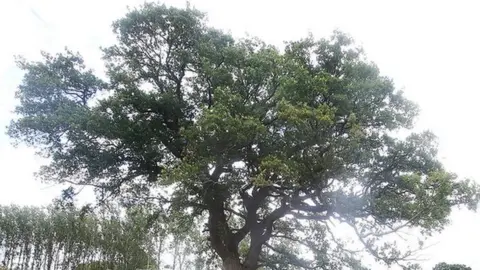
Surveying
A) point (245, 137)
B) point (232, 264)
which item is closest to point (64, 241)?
point (232, 264)

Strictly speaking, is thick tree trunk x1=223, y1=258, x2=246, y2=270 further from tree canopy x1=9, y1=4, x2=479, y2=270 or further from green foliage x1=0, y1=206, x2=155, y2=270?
green foliage x1=0, y1=206, x2=155, y2=270

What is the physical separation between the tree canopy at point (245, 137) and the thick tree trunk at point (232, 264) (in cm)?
3

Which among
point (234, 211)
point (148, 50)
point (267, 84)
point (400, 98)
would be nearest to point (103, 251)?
point (234, 211)

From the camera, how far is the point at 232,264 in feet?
41.7

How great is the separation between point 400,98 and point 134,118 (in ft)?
23.9

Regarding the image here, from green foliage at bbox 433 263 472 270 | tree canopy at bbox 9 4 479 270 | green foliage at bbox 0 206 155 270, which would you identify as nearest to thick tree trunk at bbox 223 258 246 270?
tree canopy at bbox 9 4 479 270

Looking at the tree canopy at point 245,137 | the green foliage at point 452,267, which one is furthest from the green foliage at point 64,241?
the green foliage at point 452,267

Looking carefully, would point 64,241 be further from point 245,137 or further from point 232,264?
point 245,137

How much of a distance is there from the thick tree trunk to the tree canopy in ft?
0.10

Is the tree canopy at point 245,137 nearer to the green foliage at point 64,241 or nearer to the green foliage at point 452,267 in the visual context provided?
the green foliage at point 452,267

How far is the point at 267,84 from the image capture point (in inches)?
444

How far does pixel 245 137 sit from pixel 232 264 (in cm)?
470

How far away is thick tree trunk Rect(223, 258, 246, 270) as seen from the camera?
1266cm

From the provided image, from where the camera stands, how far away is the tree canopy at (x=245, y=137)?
385 inches
